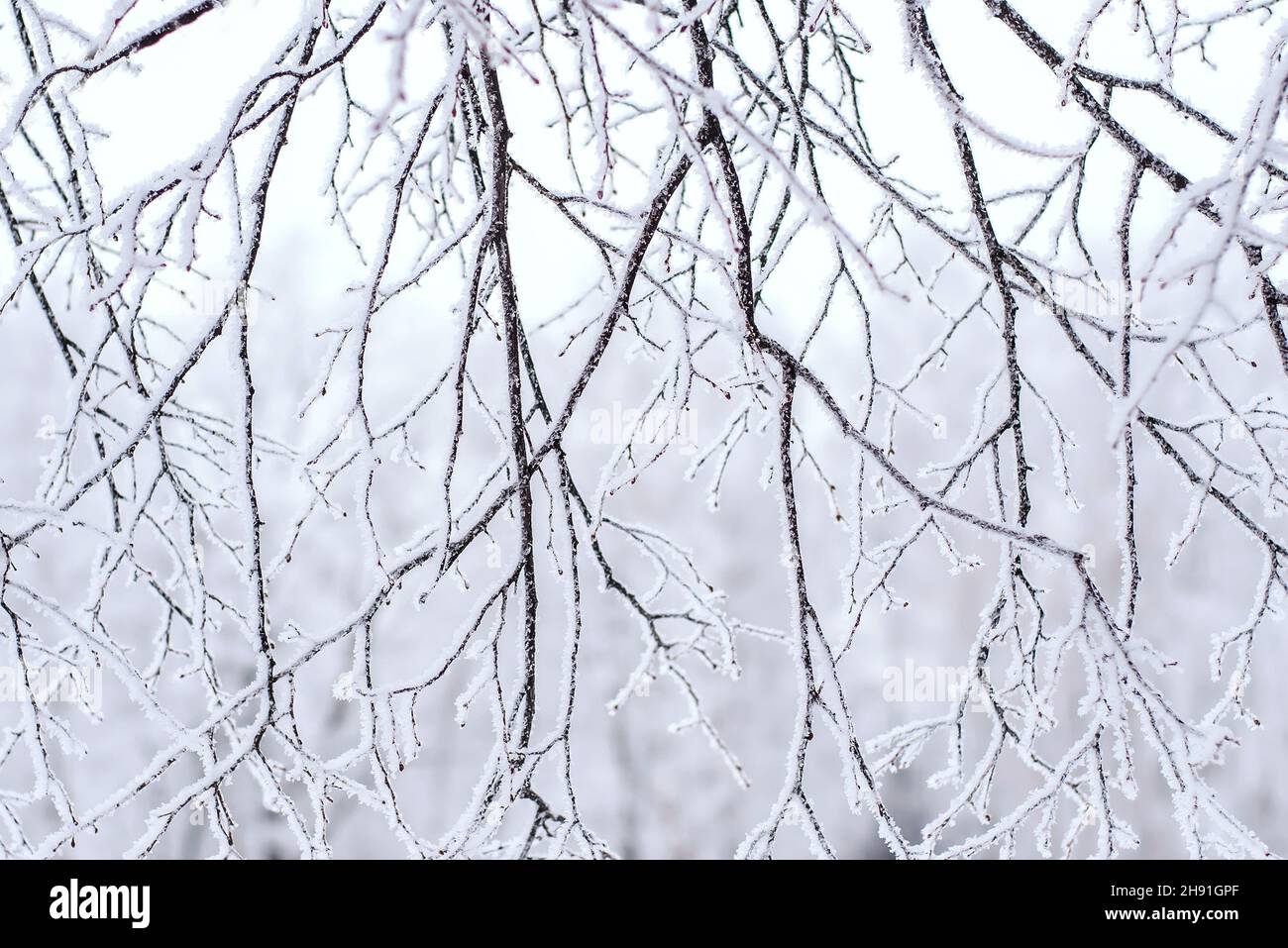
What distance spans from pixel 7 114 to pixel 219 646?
9836 mm

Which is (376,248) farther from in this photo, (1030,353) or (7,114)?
(1030,353)

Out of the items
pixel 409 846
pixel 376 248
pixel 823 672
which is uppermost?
pixel 376 248

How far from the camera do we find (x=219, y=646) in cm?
1006

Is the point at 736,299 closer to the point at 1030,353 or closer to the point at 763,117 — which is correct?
the point at 763,117

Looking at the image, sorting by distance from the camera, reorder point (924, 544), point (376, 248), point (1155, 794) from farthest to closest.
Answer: point (924, 544) < point (1155, 794) < point (376, 248)

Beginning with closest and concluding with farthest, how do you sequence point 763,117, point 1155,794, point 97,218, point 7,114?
1. point 7,114
2. point 97,218
3. point 763,117
4. point 1155,794

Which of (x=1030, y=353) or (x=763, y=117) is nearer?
(x=763, y=117)

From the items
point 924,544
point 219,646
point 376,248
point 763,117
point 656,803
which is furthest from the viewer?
point 924,544

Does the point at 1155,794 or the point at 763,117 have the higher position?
the point at 763,117

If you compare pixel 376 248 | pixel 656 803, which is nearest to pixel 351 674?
pixel 376 248

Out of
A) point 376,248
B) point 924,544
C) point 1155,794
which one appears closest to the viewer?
point 376,248

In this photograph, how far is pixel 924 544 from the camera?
13047 mm
